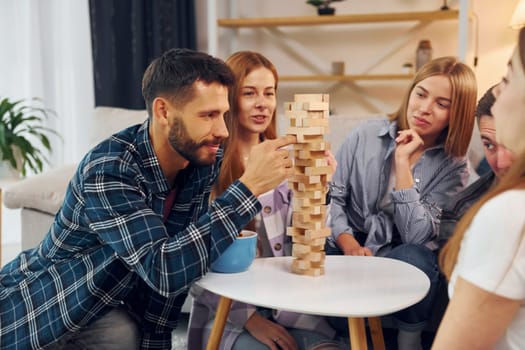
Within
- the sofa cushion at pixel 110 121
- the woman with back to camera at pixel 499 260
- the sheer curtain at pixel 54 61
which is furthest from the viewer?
the sheer curtain at pixel 54 61

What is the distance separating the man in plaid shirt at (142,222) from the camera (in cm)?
119

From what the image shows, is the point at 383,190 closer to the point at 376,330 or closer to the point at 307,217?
the point at 376,330

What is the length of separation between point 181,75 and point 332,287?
544mm

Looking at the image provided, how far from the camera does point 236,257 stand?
4.05 feet

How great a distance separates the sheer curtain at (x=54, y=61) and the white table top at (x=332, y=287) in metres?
2.59

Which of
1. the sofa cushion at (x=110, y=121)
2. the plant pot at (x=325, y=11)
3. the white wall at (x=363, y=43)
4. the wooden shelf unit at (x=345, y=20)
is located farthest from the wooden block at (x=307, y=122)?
the white wall at (x=363, y=43)

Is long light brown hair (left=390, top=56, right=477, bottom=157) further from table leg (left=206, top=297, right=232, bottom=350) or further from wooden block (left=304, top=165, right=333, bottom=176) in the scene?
table leg (left=206, top=297, right=232, bottom=350)

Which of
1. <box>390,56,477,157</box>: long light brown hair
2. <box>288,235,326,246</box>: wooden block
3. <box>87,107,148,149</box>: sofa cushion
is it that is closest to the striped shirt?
<box>288,235,326,246</box>: wooden block

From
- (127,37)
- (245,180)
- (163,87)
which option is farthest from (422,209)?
(127,37)

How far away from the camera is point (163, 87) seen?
130 cm

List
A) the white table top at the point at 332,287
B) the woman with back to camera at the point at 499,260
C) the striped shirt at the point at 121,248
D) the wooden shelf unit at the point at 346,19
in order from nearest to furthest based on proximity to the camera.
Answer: the woman with back to camera at the point at 499,260 < the white table top at the point at 332,287 < the striped shirt at the point at 121,248 < the wooden shelf unit at the point at 346,19

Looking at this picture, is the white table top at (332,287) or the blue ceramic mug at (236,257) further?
the blue ceramic mug at (236,257)

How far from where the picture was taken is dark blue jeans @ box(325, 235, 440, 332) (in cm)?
147

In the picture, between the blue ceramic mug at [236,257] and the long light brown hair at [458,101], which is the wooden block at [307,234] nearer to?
the blue ceramic mug at [236,257]
